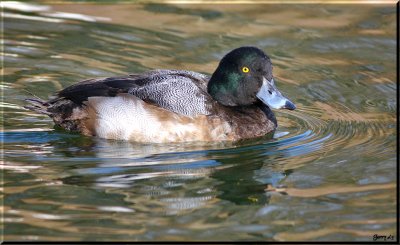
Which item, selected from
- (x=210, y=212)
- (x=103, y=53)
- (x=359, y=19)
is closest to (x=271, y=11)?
(x=359, y=19)

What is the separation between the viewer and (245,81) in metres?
8.91

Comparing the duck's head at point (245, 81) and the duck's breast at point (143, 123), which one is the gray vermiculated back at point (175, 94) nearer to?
the duck's breast at point (143, 123)

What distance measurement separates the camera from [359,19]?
1301cm

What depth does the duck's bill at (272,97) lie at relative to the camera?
884 cm

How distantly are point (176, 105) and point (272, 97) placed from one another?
1001 mm

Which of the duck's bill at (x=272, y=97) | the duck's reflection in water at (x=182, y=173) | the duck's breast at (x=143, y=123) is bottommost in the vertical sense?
the duck's reflection in water at (x=182, y=173)

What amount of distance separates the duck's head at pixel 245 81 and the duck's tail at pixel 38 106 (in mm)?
1681

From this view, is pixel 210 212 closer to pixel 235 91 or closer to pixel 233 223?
pixel 233 223

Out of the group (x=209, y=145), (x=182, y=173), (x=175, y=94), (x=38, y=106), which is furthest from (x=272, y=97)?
(x=38, y=106)

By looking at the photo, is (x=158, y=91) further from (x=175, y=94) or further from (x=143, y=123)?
(x=143, y=123)

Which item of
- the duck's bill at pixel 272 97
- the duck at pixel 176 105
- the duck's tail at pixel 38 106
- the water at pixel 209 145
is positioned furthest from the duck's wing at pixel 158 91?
the duck's bill at pixel 272 97

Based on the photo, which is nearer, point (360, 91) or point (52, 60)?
point (360, 91)

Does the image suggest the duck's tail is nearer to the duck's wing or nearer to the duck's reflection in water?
the duck's wing

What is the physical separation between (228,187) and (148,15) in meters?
6.23
